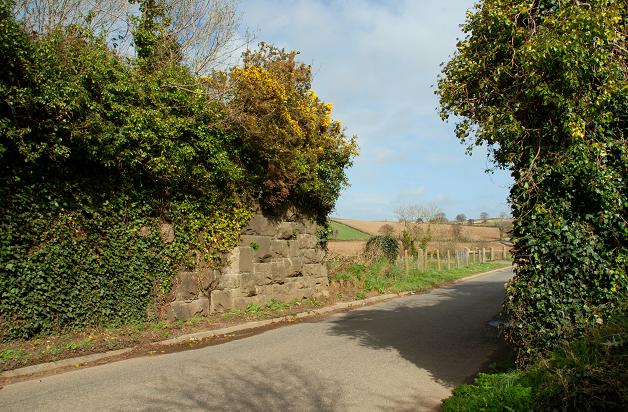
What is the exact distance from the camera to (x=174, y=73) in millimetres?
10484

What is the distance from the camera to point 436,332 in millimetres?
10250

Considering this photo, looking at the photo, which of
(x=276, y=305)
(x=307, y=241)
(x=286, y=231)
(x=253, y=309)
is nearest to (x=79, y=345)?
(x=253, y=309)

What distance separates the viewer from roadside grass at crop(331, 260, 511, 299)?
58.2 feet

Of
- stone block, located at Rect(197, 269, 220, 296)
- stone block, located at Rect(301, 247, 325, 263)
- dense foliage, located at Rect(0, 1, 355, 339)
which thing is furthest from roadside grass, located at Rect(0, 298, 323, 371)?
stone block, located at Rect(301, 247, 325, 263)

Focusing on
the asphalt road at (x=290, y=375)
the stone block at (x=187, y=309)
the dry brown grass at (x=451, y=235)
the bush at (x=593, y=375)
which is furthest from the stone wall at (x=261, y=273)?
the dry brown grass at (x=451, y=235)

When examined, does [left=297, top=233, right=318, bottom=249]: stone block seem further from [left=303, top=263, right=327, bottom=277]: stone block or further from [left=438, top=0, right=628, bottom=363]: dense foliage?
[left=438, top=0, right=628, bottom=363]: dense foliage

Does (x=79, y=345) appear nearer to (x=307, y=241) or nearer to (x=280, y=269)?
(x=280, y=269)

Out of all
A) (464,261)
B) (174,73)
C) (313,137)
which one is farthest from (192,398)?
(464,261)

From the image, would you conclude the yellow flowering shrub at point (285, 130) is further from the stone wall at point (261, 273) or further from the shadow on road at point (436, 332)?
the shadow on road at point (436, 332)

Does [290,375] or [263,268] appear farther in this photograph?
[263,268]

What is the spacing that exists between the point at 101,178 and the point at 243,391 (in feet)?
17.7

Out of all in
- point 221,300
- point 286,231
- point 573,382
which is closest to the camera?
point 573,382

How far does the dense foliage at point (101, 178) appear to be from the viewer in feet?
25.1

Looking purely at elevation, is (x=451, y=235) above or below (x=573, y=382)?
above
